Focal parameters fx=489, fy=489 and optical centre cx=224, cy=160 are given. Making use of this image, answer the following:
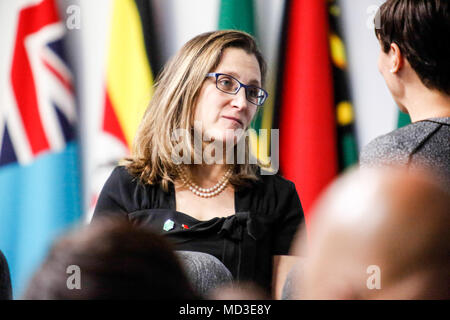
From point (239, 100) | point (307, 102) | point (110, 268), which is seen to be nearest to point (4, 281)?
point (110, 268)

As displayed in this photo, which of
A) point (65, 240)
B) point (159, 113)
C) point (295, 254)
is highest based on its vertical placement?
point (159, 113)

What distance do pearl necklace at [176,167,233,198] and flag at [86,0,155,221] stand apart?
45cm

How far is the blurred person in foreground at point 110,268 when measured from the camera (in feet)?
1.26

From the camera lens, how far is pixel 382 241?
37cm

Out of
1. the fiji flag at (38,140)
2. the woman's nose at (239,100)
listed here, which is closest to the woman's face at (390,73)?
the woman's nose at (239,100)

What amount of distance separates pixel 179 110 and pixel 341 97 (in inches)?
24.8

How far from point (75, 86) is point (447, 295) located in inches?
57.4

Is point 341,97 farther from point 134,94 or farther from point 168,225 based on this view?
point 168,225

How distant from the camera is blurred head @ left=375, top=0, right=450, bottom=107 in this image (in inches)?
32.1

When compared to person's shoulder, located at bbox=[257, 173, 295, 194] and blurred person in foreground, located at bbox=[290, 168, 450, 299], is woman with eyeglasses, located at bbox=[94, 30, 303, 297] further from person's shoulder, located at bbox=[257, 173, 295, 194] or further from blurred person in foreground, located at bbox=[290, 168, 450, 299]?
blurred person in foreground, located at bbox=[290, 168, 450, 299]

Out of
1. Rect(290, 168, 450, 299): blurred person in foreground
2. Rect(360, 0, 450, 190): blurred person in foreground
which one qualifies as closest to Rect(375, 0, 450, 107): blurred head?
Rect(360, 0, 450, 190): blurred person in foreground

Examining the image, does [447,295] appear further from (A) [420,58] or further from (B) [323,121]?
(B) [323,121]

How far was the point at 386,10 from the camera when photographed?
0.86 metres
